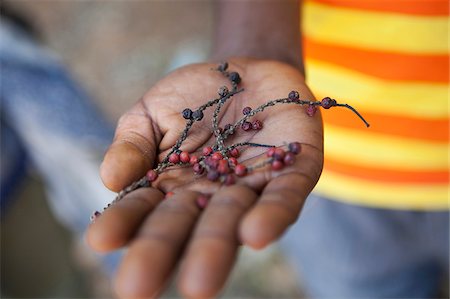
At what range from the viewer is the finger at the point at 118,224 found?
32.0 inches

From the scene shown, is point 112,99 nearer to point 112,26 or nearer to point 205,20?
point 112,26

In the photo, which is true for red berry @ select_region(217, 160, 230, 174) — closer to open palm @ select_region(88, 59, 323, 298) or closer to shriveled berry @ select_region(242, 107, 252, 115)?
open palm @ select_region(88, 59, 323, 298)

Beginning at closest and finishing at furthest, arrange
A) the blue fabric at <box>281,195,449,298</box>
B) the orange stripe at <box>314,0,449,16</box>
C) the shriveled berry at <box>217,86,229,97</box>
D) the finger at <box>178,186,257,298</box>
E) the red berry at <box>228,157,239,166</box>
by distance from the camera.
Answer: the finger at <box>178,186,257,298</box> → the red berry at <box>228,157,239,166</box> → the shriveled berry at <box>217,86,229,97</box> → the orange stripe at <box>314,0,449,16</box> → the blue fabric at <box>281,195,449,298</box>

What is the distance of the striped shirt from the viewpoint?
1.36 meters

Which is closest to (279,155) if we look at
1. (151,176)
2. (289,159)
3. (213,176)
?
(289,159)

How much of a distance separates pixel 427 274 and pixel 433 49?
779 millimetres

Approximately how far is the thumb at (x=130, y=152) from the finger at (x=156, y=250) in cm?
13

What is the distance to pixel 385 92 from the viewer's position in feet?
4.66

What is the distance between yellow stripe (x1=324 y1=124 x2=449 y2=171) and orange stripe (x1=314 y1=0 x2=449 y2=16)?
1.08 ft

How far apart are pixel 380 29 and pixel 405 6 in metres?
0.08

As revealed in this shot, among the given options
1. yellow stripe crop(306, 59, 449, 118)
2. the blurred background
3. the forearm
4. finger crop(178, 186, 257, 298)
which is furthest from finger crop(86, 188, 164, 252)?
the blurred background

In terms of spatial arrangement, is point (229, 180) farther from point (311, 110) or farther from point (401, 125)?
point (401, 125)

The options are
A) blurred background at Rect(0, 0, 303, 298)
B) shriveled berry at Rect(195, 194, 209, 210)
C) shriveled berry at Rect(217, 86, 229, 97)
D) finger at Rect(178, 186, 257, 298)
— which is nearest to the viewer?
finger at Rect(178, 186, 257, 298)

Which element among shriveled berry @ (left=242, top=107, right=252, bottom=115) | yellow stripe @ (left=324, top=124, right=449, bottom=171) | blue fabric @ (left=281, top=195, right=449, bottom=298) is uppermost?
shriveled berry @ (left=242, top=107, right=252, bottom=115)
